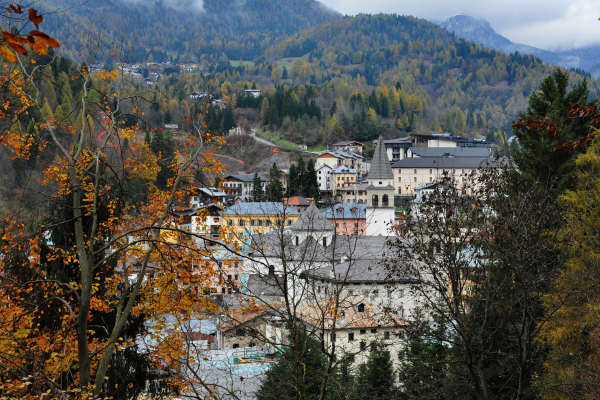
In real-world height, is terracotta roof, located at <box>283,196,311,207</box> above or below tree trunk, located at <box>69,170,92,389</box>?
below

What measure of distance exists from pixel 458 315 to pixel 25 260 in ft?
31.8

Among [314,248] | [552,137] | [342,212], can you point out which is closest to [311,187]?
[552,137]

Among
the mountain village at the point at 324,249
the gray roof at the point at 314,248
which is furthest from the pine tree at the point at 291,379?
the gray roof at the point at 314,248

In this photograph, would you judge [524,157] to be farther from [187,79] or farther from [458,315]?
[187,79]

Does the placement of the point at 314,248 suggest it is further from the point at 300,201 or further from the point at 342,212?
the point at 300,201

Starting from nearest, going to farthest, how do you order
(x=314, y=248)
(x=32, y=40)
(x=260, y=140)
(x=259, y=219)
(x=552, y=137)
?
(x=32, y=40), (x=314, y=248), (x=552, y=137), (x=259, y=219), (x=260, y=140)

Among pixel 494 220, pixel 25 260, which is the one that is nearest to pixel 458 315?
pixel 494 220

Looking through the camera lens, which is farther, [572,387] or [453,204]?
[453,204]

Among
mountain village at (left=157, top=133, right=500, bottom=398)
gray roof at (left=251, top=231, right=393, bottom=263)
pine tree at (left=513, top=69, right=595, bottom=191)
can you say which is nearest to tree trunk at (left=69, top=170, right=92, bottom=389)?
mountain village at (left=157, top=133, right=500, bottom=398)

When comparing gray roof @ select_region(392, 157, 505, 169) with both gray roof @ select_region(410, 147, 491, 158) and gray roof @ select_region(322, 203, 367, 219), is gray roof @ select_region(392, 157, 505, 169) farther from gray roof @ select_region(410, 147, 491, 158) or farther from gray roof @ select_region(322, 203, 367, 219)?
gray roof @ select_region(322, 203, 367, 219)

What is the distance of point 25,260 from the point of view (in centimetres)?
1223

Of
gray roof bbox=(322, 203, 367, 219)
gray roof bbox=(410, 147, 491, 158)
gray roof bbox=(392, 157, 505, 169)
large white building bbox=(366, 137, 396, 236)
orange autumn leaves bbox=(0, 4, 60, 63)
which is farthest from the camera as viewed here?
gray roof bbox=(410, 147, 491, 158)

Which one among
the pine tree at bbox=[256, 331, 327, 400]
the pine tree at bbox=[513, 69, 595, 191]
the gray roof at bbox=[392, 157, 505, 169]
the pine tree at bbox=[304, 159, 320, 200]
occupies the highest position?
the pine tree at bbox=[513, 69, 595, 191]

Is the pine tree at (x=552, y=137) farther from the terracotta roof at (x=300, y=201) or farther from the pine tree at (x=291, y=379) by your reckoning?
the terracotta roof at (x=300, y=201)
